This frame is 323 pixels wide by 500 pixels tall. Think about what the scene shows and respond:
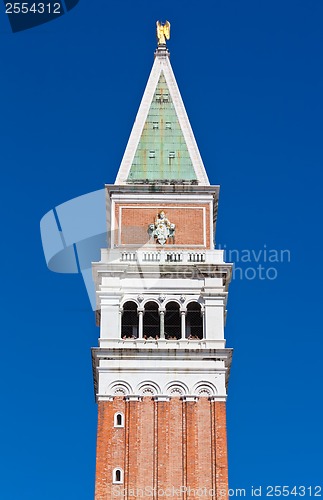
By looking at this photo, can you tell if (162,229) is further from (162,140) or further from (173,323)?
(162,140)

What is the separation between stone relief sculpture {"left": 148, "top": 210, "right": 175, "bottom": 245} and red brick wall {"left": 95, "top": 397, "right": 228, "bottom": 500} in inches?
405

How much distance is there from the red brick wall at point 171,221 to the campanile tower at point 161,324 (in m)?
0.06

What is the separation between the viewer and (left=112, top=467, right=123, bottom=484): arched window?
64.0 m

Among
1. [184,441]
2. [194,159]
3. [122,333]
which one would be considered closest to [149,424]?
[184,441]

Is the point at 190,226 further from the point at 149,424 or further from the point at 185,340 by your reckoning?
the point at 149,424

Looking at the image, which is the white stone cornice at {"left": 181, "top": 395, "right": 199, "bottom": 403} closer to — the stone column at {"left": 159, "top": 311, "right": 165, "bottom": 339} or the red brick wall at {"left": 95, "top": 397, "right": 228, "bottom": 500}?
the red brick wall at {"left": 95, "top": 397, "right": 228, "bottom": 500}

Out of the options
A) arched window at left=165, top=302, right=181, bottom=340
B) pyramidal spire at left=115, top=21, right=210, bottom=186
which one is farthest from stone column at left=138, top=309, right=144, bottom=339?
pyramidal spire at left=115, top=21, right=210, bottom=186

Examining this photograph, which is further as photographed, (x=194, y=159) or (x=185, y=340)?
(x=194, y=159)

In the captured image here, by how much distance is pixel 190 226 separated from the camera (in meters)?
72.9

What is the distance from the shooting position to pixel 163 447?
65.3 metres

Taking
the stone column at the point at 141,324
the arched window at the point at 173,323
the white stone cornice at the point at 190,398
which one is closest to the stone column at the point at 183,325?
the arched window at the point at 173,323

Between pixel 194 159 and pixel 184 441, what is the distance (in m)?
18.7

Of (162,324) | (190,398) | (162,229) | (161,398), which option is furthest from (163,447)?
(162,229)

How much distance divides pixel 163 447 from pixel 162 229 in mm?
13486
